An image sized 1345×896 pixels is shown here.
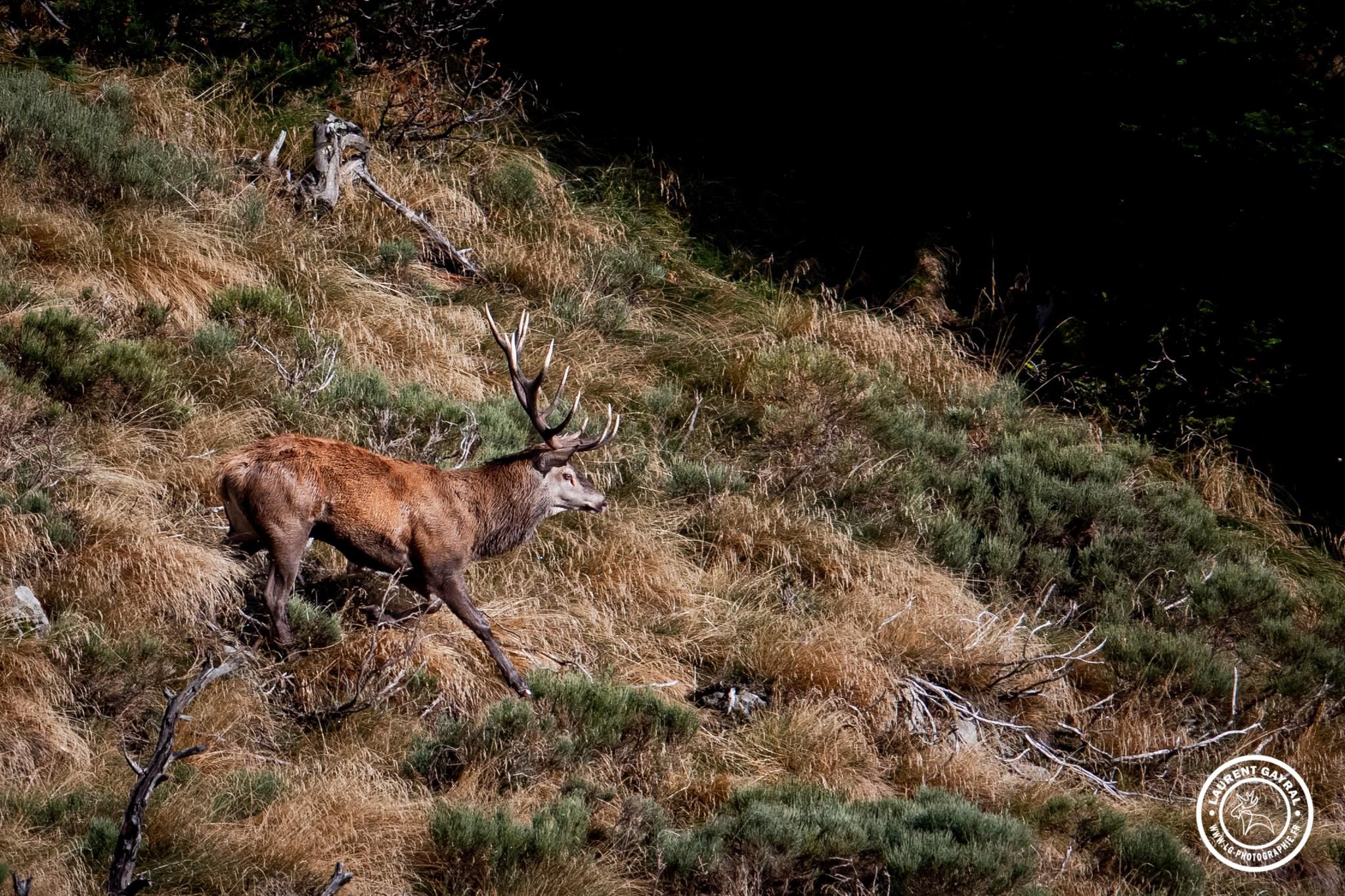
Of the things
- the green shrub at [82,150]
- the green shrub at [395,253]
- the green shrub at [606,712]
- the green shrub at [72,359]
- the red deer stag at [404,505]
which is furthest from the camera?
the green shrub at [395,253]

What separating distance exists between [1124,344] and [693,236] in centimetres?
364

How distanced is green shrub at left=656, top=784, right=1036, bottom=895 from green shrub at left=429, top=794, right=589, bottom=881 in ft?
1.66

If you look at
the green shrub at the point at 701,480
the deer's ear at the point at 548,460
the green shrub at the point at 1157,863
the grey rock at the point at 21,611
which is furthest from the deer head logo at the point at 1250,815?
the grey rock at the point at 21,611

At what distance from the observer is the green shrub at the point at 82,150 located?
9.19 meters

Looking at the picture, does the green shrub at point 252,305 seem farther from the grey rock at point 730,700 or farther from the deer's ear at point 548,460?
the grey rock at point 730,700

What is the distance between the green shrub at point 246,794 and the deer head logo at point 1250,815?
4.95m

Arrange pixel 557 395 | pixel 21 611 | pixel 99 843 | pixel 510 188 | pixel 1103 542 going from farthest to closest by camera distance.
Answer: pixel 510 188
pixel 1103 542
pixel 557 395
pixel 21 611
pixel 99 843

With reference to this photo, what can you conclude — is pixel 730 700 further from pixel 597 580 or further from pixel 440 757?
pixel 440 757

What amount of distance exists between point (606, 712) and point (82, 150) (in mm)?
5581

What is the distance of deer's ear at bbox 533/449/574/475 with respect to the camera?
688 cm

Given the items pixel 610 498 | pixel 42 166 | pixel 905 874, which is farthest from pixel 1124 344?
pixel 42 166

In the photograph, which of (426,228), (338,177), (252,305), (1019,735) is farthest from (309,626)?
(338,177)

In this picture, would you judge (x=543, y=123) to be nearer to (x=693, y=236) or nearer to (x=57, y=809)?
(x=693, y=236)

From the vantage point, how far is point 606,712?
20.7ft
